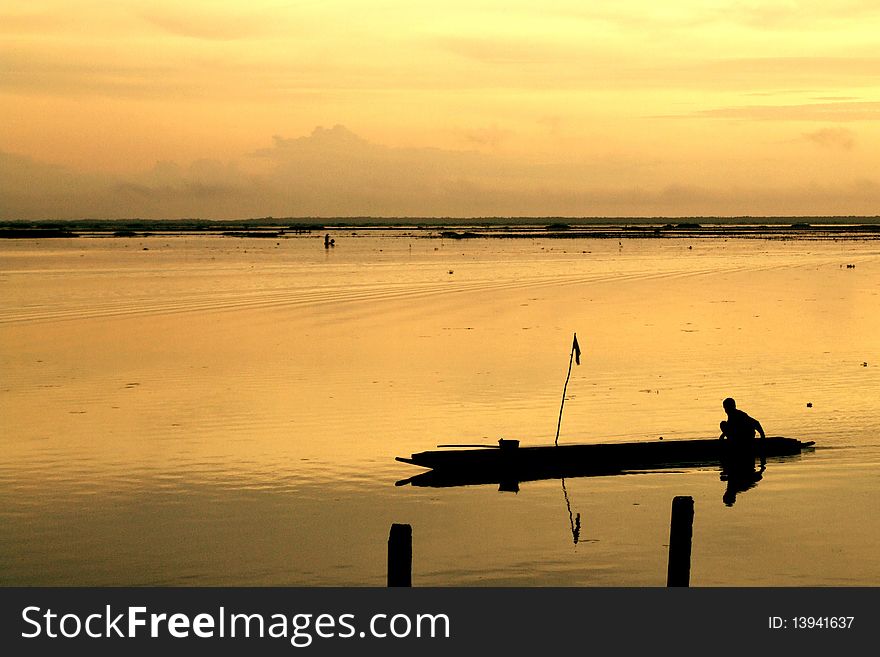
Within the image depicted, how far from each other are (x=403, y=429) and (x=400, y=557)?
12419 millimetres

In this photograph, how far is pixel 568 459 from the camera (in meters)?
22.8

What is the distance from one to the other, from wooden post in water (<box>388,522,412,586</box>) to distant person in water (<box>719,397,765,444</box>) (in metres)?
10.9

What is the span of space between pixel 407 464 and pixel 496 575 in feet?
22.1

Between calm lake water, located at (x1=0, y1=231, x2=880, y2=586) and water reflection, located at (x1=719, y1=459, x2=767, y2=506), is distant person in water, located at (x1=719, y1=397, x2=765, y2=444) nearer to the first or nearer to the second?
water reflection, located at (x1=719, y1=459, x2=767, y2=506)

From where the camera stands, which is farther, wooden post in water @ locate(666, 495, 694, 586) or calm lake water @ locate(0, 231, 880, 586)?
calm lake water @ locate(0, 231, 880, 586)

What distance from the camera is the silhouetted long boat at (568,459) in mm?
22266

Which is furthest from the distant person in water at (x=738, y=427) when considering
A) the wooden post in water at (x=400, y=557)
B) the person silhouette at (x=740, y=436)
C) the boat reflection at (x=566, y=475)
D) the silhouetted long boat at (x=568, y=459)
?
the wooden post in water at (x=400, y=557)

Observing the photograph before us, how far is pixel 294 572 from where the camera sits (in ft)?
55.6

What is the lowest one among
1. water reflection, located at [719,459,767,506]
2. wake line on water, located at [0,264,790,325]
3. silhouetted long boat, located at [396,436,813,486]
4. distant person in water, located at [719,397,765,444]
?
water reflection, located at [719,459,767,506]

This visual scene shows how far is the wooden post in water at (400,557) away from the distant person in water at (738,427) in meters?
10.9

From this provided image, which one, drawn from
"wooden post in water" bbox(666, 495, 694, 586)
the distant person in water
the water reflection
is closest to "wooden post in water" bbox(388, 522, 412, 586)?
"wooden post in water" bbox(666, 495, 694, 586)

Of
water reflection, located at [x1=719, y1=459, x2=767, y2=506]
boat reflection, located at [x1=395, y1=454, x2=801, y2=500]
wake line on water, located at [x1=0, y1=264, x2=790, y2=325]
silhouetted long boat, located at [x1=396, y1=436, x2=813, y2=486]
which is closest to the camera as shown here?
water reflection, located at [x1=719, y1=459, x2=767, y2=506]

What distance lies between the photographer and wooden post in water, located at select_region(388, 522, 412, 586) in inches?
547
